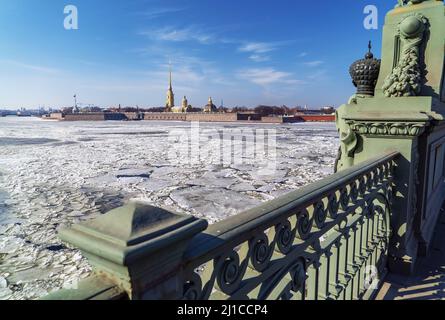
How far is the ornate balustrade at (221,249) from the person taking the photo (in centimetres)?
83

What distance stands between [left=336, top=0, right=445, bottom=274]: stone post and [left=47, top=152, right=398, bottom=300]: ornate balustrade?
1004 mm

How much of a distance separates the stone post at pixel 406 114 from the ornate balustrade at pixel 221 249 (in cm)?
100

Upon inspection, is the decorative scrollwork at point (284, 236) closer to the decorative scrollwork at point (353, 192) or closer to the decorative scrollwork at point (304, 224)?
the decorative scrollwork at point (304, 224)

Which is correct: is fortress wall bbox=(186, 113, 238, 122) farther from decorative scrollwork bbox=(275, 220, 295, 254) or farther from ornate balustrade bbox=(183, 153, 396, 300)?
decorative scrollwork bbox=(275, 220, 295, 254)

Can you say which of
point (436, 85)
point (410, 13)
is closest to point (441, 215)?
point (436, 85)

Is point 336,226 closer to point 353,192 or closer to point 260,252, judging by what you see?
point 353,192

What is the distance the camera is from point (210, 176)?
920 cm

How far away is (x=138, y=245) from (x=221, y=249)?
43cm

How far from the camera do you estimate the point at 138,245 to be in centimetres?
79

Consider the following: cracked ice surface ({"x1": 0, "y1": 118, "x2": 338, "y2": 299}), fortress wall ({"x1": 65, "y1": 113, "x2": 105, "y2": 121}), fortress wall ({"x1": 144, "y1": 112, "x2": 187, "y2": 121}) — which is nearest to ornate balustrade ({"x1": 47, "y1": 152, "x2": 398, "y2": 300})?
cracked ice surface ({"x1": 0, "y1": 118, "x2": 338, "y2": 299})

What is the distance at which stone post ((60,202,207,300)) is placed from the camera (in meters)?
0.80

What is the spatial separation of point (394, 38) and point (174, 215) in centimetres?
386

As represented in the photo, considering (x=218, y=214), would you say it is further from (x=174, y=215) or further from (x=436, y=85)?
(x=174, y=215)
